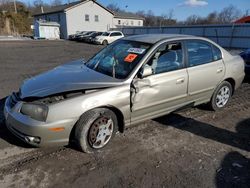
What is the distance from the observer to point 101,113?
3.24m

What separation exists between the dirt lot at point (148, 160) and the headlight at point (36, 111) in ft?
2.15

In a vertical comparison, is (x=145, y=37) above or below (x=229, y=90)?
above

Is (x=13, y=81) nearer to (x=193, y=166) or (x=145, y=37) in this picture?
(x=145, y=37)

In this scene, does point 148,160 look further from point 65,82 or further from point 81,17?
point 81,17

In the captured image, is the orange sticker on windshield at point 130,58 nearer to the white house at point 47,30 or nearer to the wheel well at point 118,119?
the wheel well at point 118,119

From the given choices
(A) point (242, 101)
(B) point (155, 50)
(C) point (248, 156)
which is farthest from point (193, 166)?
(A) point (242, 101)

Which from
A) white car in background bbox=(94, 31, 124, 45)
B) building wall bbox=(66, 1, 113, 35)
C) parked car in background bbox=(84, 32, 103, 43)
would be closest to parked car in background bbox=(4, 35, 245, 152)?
white car in background bbox=(94, 31, 124, 45)

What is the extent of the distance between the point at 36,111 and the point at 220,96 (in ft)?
12.5

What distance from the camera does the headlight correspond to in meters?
2.92

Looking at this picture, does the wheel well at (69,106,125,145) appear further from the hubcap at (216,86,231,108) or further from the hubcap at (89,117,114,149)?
the hubcap at (216,86,231,108)

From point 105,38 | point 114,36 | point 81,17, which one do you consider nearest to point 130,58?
point 105,38

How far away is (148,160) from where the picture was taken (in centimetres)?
324

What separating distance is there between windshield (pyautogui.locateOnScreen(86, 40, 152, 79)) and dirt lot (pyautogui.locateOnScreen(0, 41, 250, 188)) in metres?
1.11

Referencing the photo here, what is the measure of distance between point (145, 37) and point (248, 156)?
102 inches
